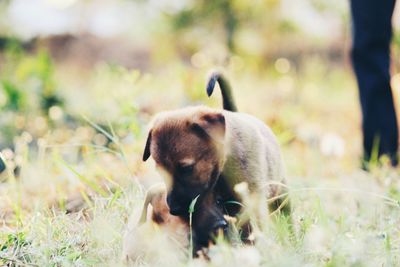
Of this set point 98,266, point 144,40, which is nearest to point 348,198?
point 98,266

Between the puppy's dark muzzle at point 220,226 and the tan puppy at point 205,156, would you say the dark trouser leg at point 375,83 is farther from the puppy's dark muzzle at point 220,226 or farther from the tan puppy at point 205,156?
the puppy's dark muzzle at point 220,226

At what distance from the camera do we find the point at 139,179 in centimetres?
411

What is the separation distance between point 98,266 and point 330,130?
5609 millimetres

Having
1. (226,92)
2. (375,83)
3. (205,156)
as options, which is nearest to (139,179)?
(226,92)

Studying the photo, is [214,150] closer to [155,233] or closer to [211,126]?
[211,126]

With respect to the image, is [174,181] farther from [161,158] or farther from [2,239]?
[2,239]

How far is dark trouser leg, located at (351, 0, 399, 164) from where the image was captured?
16.5 feet

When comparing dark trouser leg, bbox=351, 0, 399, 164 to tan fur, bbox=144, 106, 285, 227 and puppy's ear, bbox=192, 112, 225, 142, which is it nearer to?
tan fur, bbox=144, 106, 285, 227

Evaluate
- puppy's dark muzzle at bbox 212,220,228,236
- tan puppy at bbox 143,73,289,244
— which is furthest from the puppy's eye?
puppy's dark muzzle at bbox 212,220,228,236

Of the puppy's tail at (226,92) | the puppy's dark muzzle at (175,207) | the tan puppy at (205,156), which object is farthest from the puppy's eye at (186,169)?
the puppy's tail at (226,92)

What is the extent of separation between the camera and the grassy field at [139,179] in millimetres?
2727

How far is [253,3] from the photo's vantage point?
1029cm

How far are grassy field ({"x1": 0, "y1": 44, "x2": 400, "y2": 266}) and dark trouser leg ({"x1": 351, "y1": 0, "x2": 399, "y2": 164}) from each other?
36cm

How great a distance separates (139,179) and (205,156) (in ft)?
4.00
